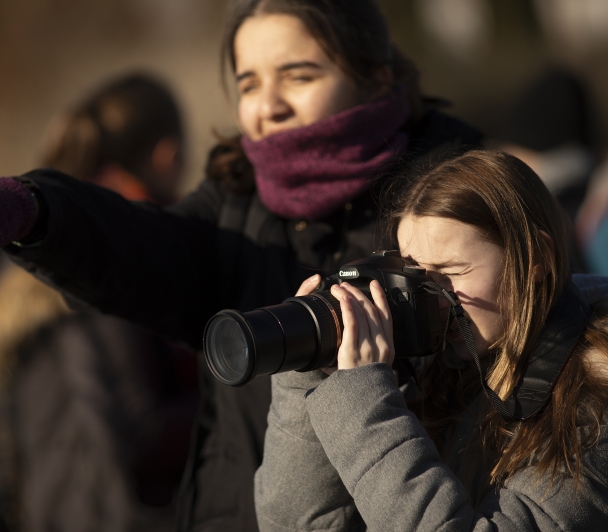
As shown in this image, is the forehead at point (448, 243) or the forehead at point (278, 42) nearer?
the forehead at point (448, 243)

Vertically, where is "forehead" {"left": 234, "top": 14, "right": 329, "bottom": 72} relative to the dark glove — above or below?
above

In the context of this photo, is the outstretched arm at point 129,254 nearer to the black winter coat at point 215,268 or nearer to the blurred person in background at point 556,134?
the black winter coat at point 215,268

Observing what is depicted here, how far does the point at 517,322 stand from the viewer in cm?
114

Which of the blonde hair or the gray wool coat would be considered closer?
the gray wool coat

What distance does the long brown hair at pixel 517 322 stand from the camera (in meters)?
1.08

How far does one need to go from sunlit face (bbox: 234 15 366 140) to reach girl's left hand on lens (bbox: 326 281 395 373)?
19.6 inches

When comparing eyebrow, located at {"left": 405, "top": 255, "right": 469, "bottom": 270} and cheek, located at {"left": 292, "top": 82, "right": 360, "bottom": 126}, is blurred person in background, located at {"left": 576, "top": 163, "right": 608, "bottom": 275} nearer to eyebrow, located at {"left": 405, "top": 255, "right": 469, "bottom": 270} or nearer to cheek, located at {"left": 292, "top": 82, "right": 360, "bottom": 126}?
cheek, located at {"left": 292, "top": 82, "right": 360, "bottom": 126}

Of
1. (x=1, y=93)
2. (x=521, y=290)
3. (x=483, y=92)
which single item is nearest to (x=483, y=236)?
(x=521, y=290)

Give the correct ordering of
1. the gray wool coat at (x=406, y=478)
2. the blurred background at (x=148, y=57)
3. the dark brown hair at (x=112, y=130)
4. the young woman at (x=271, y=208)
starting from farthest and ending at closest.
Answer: the blurred background at (x=148, y=57), the dark brown hair at (x=112, y=130), the young woman at (x=271, y=208), the gray wool coat at (x=406, y=478)

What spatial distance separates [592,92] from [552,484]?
5571mm

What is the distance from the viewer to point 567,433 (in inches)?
42.0

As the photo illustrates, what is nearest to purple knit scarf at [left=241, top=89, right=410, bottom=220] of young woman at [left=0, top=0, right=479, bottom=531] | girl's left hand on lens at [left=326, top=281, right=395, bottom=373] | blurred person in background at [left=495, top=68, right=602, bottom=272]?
young woman at [left=0, top=0, right=479, bottom=531]

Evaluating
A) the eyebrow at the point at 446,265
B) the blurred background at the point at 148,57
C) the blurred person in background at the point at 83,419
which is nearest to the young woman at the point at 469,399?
the eyebrow at the point at 446,265

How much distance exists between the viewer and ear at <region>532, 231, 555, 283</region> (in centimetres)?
116
